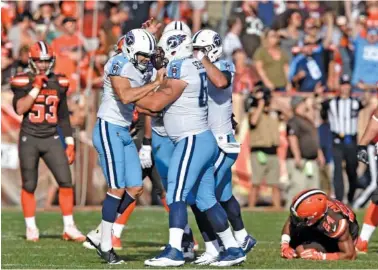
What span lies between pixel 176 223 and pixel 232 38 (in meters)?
9.82

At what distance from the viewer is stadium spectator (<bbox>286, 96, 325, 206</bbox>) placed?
17469 mm

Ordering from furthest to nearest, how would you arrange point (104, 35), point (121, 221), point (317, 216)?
point (104, 35)
point (121, 221)
point (317, 216)

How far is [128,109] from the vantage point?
32.6 feet

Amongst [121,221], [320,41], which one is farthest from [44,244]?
[320,41]

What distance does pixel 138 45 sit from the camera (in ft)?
30.9

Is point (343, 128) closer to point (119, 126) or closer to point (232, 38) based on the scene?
point (232, 38)

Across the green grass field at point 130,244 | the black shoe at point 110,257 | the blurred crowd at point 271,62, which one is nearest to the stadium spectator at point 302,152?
the blurred crowd at point 271,62

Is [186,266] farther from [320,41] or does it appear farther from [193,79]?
[320,41]

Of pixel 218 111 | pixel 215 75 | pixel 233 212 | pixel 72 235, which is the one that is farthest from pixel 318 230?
pixel 72 235

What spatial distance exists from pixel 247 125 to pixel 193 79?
Result: 28.5ft

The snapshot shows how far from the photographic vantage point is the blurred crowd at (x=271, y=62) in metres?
17.3

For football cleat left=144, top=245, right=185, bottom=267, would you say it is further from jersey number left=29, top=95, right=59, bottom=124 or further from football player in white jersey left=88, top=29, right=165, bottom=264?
jersey number left=29, top=95, right=59, bottom=124

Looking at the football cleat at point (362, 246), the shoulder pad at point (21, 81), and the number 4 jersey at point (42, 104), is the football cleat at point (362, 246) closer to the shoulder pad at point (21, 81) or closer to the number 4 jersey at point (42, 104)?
the number 4 jersey at point (42, 104)

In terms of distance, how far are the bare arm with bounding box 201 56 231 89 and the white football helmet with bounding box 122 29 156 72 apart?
→ 428 millimetres
